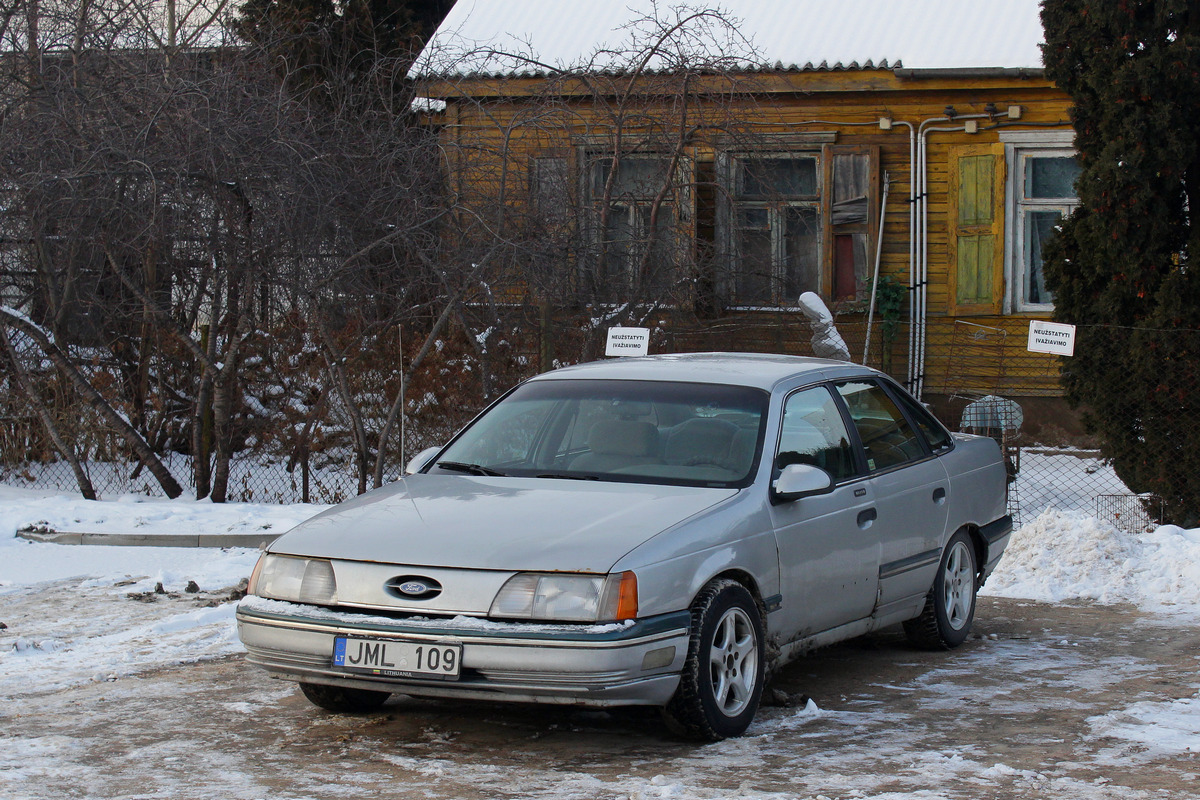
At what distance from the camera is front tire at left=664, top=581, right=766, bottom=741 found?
5.09m

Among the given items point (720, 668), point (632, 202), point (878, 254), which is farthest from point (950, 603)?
point (878, 254)

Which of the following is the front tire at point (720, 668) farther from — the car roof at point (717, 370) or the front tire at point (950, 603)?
the front tire at point (950, 603)

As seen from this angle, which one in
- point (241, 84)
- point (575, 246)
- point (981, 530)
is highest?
point (241, 84)

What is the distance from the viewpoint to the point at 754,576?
5.48m

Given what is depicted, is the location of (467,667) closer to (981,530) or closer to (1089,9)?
(981,530)

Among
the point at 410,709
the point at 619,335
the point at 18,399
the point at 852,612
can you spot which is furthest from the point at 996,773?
the point at 18,399

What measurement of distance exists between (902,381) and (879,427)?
33.0 feet

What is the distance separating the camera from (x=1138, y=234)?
35.6 feet

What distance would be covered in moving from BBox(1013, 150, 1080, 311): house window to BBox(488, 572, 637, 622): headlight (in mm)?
12843

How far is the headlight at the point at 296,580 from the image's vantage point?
5.15 m

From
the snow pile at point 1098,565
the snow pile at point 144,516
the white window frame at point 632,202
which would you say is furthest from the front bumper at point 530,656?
the white window frame at point 632,202

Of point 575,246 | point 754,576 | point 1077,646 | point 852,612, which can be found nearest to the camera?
point 754,576

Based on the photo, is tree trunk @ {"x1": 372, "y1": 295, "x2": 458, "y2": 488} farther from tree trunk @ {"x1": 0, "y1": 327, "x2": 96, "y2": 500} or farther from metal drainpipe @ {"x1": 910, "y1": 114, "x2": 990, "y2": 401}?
metal drainpipe @ {"x1": 910, "y1": 114, "x2": 990, "y2": 401}

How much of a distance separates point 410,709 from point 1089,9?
8.30m
